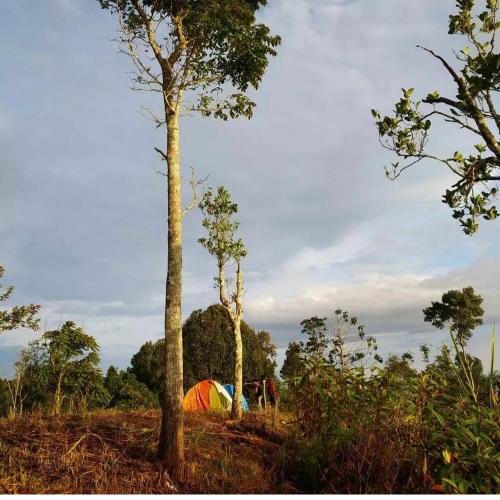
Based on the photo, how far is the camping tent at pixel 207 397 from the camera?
2559cm

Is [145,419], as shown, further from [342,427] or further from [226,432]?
[342,427]

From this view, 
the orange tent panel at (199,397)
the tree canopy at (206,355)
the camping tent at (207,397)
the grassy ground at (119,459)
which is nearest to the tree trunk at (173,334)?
the grassy ground at (119,459)

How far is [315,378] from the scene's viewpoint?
8305 mm

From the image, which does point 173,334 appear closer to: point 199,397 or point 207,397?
point 207,397

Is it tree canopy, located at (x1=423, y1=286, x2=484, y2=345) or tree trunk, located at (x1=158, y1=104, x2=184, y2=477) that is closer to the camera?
tree trunk, located at (x1=158, y1=104, x2=184, y2=477)

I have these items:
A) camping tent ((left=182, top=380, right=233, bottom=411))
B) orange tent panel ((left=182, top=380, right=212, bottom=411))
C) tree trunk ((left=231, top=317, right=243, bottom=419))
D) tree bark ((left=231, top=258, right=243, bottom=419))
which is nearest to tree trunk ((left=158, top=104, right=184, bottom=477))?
tree trunk ((left=231, top=317, right=243, bottom=419))

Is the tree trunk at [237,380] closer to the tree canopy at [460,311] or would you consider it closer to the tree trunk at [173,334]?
the tree trunk at [173,334]

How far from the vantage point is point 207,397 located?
26.0 meters

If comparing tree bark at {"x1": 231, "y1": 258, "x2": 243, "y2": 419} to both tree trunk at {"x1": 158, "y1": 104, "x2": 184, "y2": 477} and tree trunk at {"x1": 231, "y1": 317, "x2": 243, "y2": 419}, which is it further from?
tree trunk at {"x1": 158, "y1": 104, "x2": 184, "y2": 477}

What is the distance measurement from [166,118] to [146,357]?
29.9 meters

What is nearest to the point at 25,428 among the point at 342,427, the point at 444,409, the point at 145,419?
the point at 145,419

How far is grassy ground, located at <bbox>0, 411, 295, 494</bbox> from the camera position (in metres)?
7.63

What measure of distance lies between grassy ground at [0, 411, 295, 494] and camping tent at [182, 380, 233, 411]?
14.5m

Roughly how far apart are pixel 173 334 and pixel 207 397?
1783 centimetres
